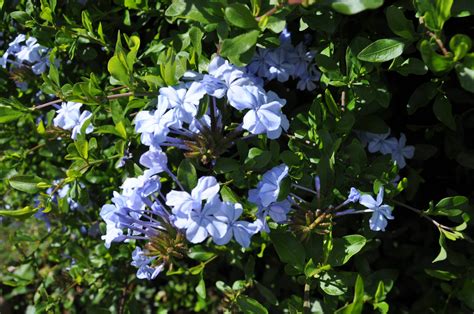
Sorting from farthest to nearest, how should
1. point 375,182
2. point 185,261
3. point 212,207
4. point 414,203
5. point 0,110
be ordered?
1. point 185,261
2. point 414,203
3. point 0,110
4. point 375,182
5. point 212,207

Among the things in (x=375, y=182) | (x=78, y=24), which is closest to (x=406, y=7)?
(x=375, y=182)

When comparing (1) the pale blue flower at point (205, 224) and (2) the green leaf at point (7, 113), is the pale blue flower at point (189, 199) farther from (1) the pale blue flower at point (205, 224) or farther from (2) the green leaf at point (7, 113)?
(2) the green leaf at point (7, 113)

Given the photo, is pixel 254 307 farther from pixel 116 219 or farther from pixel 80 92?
pixel 80 92

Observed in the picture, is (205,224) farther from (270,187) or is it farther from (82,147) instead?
(82,147)

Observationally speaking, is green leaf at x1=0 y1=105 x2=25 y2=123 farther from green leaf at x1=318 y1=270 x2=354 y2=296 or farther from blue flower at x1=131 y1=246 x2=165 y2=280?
green leaf at x1=318 y1=270 x2=354 y2=296

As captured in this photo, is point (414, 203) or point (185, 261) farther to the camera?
point (185, 261)

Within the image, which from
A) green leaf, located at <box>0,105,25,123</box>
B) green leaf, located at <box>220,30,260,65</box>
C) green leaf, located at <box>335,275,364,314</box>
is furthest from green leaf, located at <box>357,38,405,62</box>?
green leaf, located at <box>0,105,25,123</box>

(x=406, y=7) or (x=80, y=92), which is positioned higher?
(x=406, y=7)
